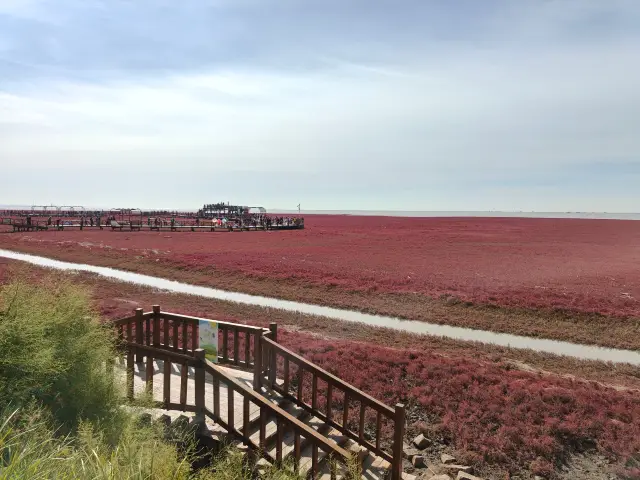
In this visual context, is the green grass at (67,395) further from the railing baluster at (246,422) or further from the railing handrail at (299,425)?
the railing baluster at (246,422)

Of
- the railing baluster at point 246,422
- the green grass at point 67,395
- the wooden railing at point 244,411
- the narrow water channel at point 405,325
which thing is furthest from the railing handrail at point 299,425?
the narrow water channel at point 405,325

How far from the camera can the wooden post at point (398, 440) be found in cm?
591

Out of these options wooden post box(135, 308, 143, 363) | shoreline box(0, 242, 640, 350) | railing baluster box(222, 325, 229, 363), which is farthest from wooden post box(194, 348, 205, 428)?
shoreline box(0, 242, 640, 350)

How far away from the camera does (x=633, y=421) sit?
8.48 m

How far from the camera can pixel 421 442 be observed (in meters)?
7.84

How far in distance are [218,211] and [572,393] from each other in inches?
5065

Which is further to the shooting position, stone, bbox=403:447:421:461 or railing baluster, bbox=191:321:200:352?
railing baluster, bbox=191:321:200:352

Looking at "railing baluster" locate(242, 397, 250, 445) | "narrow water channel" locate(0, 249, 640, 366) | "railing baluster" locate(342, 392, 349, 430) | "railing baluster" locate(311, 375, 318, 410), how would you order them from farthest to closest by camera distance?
"narrow water channel" locate(0, 249, 640, 366), "railing baluster" locate(311, 375, 318, 410), "railing baluster" locate(342, 392, 349, 430), "railing baluster" locate(242, 397, 250, 445)

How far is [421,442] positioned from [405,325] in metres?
9.80

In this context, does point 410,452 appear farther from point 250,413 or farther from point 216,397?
point 216,397

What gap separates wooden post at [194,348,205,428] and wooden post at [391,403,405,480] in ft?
9.41

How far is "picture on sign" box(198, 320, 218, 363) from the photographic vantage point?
8.11 m

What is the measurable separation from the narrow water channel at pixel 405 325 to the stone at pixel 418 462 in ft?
28.6

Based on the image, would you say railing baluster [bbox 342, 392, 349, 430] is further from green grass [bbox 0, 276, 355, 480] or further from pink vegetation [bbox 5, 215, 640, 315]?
pink vegetation [bbox 5, 215, 640, 315]
